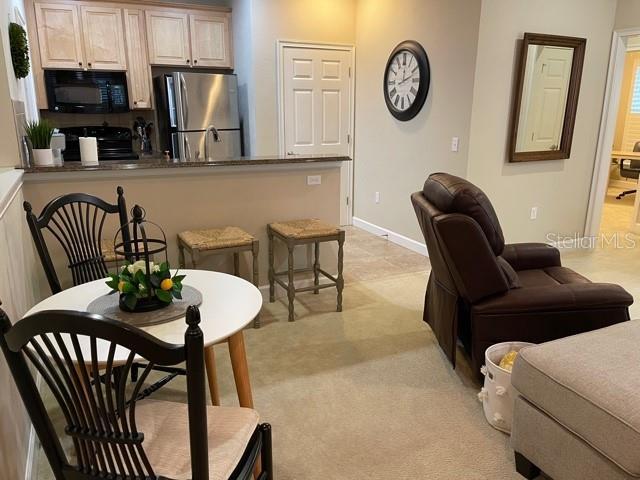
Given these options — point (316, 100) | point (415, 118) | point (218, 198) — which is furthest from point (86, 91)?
point (415, 118)

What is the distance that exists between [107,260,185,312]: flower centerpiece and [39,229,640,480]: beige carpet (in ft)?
2.77

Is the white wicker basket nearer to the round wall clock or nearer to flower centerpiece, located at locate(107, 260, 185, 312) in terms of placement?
flower centerpiece, located at locate(107, 260, 185, 312)

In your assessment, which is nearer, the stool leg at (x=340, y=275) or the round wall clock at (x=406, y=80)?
the stool leg at (x=340, y=275)

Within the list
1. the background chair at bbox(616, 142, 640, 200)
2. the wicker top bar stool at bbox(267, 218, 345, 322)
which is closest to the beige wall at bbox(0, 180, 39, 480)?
the wicker top bar stool at bbox(267, 218, 345, 322)

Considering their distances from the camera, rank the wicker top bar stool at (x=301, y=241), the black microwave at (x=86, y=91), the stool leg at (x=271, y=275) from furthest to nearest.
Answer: the black microwave at (x=86, y=91) → the stool leg at (x=271, y=275) → the wicker top bar stool at (x=301, y=241)

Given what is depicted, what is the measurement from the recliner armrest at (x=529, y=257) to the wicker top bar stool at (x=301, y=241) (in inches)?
42.0

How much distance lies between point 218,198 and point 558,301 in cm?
221

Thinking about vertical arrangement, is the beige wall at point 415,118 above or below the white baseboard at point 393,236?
above

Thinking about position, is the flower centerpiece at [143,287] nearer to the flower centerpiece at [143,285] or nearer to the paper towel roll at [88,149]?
the flower centerpiece at [143,285]

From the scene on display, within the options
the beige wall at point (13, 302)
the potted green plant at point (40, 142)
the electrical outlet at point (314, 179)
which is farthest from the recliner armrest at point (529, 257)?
the potted green plant at point (40, 142)

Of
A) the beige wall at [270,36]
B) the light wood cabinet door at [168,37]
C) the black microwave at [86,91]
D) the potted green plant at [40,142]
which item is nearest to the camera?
the potted green plant at [40,142]

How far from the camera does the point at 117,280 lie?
1562 mm

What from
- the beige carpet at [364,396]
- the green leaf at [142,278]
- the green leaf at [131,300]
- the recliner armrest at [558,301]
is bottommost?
the beige carpet at [364,396]

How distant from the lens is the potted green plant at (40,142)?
2.80 metres
